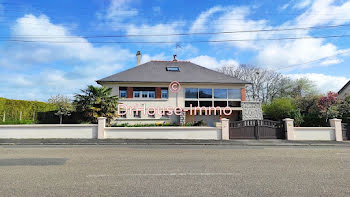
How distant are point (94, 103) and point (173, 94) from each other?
28.5 feet

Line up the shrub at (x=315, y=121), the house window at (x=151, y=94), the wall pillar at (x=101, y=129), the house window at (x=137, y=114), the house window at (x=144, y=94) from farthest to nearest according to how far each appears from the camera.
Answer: the house window at (x=151, y=94) < the house window at (x=144, y=94) < the house window at (x=137, y=114) < the shrub at (x=315, y=121) < the wall pillar at (x=101, y=129)

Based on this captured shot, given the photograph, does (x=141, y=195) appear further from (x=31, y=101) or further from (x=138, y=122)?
(x=31, y=101)

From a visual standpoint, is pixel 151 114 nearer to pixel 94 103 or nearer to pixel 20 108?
pixel 94 103

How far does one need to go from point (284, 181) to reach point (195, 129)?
901cm

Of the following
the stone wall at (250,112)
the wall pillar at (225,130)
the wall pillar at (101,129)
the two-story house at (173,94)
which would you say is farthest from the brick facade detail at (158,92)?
the wall pillar at (225,130)

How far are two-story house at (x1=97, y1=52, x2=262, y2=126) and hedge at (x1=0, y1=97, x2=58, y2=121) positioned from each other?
5.95m

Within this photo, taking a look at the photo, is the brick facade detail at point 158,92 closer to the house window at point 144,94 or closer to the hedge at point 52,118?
the house window at point 144,94

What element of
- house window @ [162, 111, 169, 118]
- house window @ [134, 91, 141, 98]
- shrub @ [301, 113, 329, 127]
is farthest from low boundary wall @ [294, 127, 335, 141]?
house window @ [134, 91, 141, 98]

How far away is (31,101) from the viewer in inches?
742

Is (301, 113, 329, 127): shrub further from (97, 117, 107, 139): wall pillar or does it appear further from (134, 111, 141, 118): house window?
(97, 117, 107, 139): wall pillar

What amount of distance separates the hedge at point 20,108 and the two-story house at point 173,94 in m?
5.95

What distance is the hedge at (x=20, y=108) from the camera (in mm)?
16850

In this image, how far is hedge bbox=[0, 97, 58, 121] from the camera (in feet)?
55.3

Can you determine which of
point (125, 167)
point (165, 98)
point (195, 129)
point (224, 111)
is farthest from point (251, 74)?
point (125, 167)
